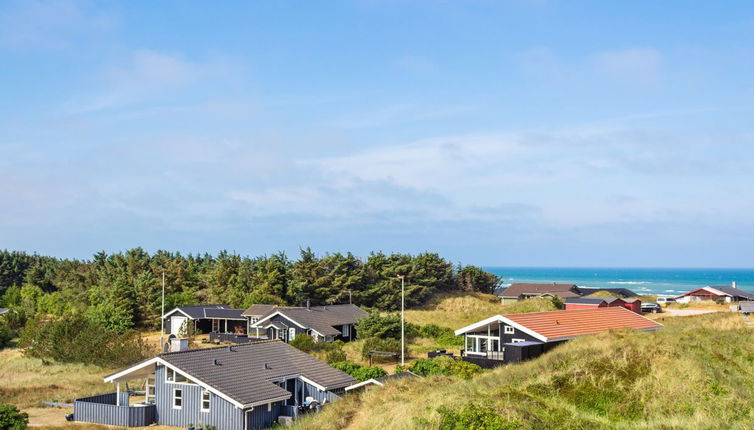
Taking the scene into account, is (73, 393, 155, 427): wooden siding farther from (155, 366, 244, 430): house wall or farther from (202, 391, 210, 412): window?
(202, 391, 210, 412): window

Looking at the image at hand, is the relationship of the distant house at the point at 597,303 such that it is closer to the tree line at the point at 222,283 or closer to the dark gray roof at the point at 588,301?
the dark gray roof at the point at 588,301

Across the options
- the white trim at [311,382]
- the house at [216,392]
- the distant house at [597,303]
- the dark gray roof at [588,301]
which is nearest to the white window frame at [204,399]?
the house at [216,392]

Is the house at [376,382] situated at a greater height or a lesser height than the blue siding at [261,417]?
greater

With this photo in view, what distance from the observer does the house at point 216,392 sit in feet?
96.9

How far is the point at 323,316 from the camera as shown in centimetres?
5909

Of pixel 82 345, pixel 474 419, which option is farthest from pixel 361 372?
pixel 82 345

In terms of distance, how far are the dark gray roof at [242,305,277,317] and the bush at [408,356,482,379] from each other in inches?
938

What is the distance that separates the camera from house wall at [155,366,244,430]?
96.2 feet

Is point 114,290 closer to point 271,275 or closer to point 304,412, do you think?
point 271,275

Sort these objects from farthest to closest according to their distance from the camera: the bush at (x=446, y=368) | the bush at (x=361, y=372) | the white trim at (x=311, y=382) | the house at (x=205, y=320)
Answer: the house at (x=205, y=320) < the bush at (x=446, y=368) < the bush at (x=361, y=372) < the white trim at (x=311, y=382)

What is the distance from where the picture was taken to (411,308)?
3344 inches

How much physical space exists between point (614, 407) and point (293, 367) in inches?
601

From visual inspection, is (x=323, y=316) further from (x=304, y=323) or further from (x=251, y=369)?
(x=251, y=369)

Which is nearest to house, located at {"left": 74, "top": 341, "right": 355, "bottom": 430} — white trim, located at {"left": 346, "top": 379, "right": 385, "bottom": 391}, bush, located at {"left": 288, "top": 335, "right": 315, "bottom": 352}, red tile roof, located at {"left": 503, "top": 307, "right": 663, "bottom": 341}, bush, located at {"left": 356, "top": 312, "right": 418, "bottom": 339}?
white trim, located at {"left": 346, "top": 379, "right": 385, "bottom": 391}
